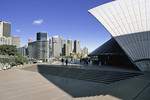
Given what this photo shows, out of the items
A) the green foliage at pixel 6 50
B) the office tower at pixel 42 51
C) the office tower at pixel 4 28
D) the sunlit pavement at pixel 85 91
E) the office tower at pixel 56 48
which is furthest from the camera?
the office tower at pixel 4 28

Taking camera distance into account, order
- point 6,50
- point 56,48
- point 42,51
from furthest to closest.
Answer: point 56,48, point 42,51, point 6,50

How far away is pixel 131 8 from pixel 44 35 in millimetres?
96604

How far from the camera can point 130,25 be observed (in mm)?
14211

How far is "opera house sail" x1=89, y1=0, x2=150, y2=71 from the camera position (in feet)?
38.1

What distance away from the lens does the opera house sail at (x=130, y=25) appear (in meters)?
11.6

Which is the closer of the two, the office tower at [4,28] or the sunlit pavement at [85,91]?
the sunlit pavement at [85,91]

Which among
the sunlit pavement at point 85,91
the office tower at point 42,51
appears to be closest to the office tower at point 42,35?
the office tower at point 42,51

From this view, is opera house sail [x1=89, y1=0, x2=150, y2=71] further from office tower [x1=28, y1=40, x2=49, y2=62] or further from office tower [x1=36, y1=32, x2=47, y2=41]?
office tower [x1=36, y1=32, x2=47, y2=41]

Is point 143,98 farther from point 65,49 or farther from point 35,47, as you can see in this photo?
point 65,49

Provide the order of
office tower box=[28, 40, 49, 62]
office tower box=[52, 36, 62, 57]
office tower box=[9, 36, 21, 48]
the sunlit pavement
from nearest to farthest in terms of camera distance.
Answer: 1. the sunlit pavement
2. office tower box=[28, 40, 49, 62]
3. office tower box=[52, 36, 62, 57]
4. office tower box=[9, 36, 21, 48]

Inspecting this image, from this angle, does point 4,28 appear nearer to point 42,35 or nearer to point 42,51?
point 42,35

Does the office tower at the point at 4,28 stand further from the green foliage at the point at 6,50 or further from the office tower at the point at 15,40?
the green foliage at the point at 6,50

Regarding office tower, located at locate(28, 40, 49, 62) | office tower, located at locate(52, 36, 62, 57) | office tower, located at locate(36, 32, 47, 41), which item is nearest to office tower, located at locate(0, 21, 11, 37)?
office tower, located at locate(36, 32, 47, 41)

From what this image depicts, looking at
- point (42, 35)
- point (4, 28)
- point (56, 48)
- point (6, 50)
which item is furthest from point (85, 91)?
point (4, 28)
